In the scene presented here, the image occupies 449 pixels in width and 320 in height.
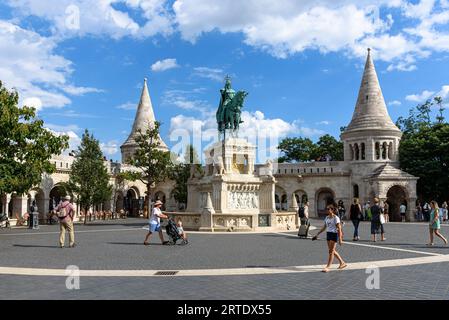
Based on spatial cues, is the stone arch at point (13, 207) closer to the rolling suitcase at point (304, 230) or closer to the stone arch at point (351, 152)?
the rolling suitcase at point (304, 230)

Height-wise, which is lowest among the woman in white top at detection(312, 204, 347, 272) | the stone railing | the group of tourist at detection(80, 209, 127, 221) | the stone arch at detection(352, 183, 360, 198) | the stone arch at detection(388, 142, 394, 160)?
the group of tourist at detection(80, 209, 127, 221)

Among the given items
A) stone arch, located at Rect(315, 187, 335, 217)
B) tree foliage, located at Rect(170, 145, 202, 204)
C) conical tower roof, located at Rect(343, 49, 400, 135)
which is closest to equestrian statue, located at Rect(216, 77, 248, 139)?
tree foliage, located at Rect(170, 145, 202, 204)

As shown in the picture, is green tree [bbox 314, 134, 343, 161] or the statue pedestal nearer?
the statue pedestal

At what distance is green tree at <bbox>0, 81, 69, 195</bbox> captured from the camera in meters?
19.3

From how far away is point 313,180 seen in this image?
40.8 metres

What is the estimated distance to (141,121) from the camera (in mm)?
48562

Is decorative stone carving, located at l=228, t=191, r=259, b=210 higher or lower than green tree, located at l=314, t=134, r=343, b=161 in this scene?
lower

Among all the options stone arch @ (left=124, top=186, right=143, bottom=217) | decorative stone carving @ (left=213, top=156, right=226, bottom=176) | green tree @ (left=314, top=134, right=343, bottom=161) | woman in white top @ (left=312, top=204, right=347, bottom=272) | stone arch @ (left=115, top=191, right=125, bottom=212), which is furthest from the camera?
green tree @ (left=314, top=134, right=343, bottom=161)

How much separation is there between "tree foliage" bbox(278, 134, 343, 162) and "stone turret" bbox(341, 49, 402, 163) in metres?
18.0

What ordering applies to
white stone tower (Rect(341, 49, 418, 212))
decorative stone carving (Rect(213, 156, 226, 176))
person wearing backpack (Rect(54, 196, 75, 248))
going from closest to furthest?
person wearing backpack (Rect(54, 196, 75, 248)) < decorative stone carving (Rect(213, 156, 226, 176)) < white stone tower (Rect(341, 49, 418, 212))

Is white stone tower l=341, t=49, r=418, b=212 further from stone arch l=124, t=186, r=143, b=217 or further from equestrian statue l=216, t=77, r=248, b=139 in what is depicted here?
stone arch l=124, t=186, r=143, b=217

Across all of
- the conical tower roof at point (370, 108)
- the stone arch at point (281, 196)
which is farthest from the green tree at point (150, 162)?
the conical tower roof at point (370, 108)

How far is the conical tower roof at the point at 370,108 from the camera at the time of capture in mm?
37991
